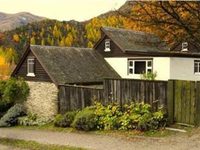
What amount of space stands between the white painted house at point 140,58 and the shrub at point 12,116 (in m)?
10.2

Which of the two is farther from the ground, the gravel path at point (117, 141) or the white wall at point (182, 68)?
the white wall at point (182, 68)

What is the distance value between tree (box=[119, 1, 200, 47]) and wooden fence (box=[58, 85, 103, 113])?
29.3 feet

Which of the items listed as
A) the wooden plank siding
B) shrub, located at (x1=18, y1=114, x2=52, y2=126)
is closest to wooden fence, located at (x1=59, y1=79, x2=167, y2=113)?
shrub, located at (x1=18, y1=114, x2=52, y2=126)

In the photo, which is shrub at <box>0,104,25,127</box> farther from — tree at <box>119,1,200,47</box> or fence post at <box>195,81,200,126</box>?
tree at <box>119,1,200,47</box>

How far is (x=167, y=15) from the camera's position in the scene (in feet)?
55.5

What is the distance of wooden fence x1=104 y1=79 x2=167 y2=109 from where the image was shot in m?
21.6

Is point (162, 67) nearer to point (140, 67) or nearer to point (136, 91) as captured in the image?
point (140, 67)

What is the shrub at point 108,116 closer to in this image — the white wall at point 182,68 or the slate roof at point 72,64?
the slate roof at point 72,64

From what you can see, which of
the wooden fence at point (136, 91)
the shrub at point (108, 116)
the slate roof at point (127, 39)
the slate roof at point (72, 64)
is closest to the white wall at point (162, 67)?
the slate roof at point (127, 39)

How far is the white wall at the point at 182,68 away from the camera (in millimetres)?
32494

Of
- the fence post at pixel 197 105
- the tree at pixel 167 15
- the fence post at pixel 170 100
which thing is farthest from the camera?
the fence post at pixel 170 100

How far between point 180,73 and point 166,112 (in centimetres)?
1225

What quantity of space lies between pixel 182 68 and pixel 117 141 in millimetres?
15886

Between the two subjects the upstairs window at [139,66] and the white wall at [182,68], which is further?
the upstairs window at [139,66]
